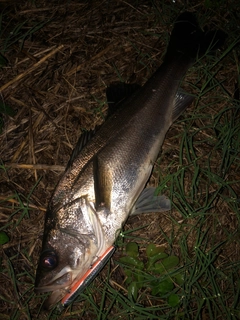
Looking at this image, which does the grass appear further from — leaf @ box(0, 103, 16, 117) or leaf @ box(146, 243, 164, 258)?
leaf @ box(146, 243, 164, 258)

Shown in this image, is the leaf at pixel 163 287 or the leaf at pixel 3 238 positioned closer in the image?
the leaf at pixel 163 287

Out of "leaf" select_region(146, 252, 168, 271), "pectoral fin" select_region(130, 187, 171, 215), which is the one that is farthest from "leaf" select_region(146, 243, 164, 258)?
"pectoral fin" select_region(130, 187, 171, 215)

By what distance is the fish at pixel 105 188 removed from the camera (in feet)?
8.71

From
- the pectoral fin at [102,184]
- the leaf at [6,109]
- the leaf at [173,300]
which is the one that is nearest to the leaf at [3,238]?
the pectoral fin at [102,184]

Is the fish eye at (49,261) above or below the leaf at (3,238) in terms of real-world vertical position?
above

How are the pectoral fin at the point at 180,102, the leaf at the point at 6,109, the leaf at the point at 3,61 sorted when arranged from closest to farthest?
the pectoral fin at the point at 180,102
the leaf at the point at 6,109
the leaf at the point at 3,61

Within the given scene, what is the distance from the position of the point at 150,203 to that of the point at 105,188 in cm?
56

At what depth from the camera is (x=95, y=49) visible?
3.64 metres

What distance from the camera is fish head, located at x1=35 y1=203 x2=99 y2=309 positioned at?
104 inches

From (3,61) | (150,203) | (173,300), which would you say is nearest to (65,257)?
(150,203)

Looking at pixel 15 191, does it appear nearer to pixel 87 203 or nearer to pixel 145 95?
pixel 87 203

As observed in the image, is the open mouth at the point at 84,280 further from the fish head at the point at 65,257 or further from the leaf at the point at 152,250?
the leaf at the point at 152,250

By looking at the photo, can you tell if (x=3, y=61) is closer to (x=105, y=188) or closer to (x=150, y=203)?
(x=105, y=188)

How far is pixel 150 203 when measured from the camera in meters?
2.99
